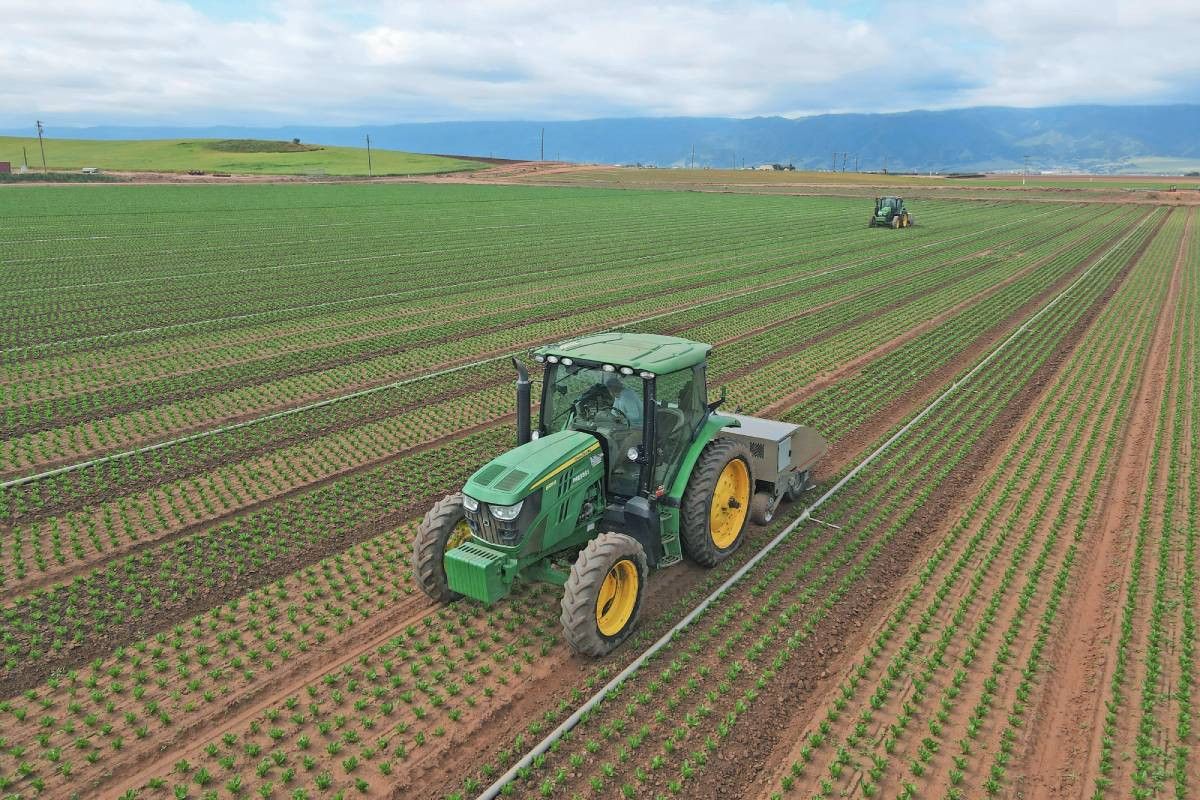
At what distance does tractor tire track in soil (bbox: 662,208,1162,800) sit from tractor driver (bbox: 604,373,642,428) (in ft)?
8.25

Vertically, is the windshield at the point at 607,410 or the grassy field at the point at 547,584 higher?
the windshield at the point at 607,410

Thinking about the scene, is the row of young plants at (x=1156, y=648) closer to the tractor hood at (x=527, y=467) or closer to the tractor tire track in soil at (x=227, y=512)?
the tractor hood at (x=527, y=467)

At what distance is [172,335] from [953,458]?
52.1 feet

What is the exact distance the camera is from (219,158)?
349 ft

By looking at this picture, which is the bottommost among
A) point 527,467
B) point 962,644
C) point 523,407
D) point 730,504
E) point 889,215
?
point 962,644

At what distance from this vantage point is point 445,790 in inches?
215

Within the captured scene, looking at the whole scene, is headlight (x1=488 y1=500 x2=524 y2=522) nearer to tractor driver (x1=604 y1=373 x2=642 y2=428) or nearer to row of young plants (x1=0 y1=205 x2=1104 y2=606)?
tractor driver (x1=604 y1=373 x2=642 y2=428)

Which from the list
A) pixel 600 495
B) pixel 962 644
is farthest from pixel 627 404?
pixel 962 644

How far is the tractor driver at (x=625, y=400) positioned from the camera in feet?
24.5

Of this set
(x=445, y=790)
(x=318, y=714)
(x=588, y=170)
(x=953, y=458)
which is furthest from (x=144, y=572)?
(x=588, y=170)

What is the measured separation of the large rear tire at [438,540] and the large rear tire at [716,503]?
2124 mm

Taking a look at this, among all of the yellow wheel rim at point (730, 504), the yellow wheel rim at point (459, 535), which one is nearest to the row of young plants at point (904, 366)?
the yellow wheel rim at point (730, 504)

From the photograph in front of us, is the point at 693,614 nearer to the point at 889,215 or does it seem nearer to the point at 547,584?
the point at 547,584

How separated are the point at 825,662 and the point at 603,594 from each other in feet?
6.61
